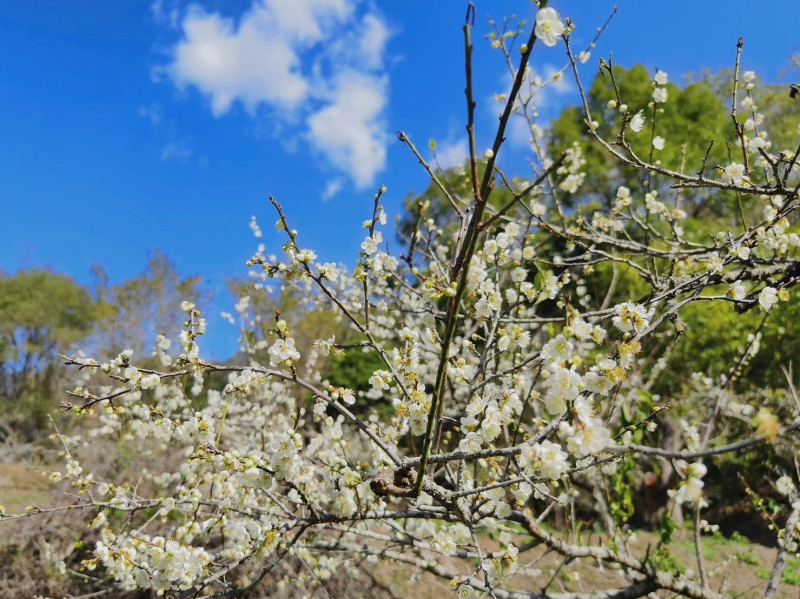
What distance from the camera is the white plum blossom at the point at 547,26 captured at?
3.61ft

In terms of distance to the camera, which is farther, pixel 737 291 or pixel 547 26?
pixel 737 291

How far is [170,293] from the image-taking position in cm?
1753

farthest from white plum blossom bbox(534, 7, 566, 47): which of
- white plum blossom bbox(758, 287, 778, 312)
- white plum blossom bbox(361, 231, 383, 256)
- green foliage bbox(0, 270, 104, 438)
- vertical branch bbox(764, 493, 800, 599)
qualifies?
green foliage bbox(0, 270, 104, 438)

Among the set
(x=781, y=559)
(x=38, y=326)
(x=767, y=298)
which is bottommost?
(x=781, y=559)

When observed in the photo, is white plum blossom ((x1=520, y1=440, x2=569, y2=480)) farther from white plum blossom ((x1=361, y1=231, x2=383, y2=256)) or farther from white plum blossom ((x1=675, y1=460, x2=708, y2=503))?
white plum blossom ((x1=361, y1=231, x2=383, y2=256))

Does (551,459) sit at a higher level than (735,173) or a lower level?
lower

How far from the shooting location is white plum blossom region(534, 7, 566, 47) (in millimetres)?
1102

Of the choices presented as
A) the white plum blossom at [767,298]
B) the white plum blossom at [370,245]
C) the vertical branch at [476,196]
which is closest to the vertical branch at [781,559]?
the white plum blossom at [767,298]

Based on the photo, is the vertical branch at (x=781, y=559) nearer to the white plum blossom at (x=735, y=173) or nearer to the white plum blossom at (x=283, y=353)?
the white plum blossom at (x=735, y=173)

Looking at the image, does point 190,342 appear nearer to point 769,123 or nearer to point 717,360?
point 717,360

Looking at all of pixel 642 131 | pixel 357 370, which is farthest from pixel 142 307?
pixel 642 131

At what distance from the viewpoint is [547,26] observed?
3.78 ft

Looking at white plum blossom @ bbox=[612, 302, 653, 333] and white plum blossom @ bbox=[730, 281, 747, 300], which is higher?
white plum blossom @ bbox=[730, 281, 747, 300]

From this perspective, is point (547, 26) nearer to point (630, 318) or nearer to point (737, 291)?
point (630, 318)
